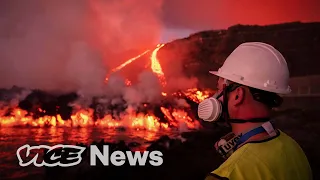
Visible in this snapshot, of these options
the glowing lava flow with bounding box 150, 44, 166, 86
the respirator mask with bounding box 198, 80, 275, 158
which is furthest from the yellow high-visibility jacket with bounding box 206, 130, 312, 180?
the glowing lava flow with bounding box 150, 44, 166, 86

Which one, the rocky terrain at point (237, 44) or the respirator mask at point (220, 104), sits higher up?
Answer: the rocky terrain at point (237, 44)

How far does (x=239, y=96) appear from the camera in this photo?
1576 mm

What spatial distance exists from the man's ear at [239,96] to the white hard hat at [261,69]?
0.12ft

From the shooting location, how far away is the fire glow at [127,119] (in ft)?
13.0

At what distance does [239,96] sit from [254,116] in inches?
3.5

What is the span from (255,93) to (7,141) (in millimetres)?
2922

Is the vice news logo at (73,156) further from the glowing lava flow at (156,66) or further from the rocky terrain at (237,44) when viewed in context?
the rocky terrain at (237,44)

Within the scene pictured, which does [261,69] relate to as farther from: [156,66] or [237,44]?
[237,44]

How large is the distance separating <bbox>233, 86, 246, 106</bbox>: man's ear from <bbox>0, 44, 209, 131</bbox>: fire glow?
260 centimetres

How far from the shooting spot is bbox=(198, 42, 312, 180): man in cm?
135

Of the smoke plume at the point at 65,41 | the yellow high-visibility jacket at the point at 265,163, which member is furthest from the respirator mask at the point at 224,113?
the smoke plume at the point at 65,41

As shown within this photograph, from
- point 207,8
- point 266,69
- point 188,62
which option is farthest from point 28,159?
point 266,69

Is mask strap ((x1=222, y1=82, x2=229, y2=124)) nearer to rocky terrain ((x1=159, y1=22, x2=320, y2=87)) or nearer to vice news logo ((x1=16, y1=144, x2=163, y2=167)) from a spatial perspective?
vice news logo ((x1=16, y1=144, x2=163, y2=167))

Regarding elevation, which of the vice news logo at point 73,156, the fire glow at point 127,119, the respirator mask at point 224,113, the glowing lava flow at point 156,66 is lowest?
the vice news logo at point 73,156
